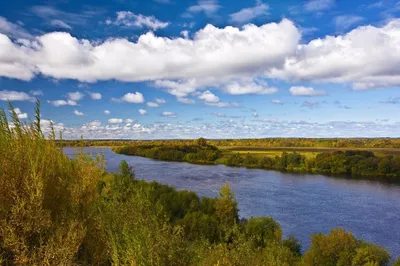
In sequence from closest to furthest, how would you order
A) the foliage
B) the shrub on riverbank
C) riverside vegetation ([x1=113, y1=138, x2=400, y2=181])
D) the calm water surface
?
the foliage
the calm water surface
riverside vegetation ([x1=113, y1=138, x2=400, y2=181])
the shrub on riverbank

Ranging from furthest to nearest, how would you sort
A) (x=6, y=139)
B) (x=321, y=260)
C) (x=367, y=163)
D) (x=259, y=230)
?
(x=367, y=163), (x=259, y=230), (x=321, y=260), (x=6, y=139)

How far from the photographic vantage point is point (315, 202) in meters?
37.9

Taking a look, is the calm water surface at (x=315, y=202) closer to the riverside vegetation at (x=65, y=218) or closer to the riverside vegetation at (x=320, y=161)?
the riverside vegetation at (x=320, y=161)

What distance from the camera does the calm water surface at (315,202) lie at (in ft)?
95.1

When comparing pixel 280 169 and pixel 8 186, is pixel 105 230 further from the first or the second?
pixel 280 169

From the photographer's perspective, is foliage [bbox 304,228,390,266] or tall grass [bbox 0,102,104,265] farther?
foliage [bbox 304,228,390,266]

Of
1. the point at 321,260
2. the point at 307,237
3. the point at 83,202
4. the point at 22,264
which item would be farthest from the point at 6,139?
the point at 307,237

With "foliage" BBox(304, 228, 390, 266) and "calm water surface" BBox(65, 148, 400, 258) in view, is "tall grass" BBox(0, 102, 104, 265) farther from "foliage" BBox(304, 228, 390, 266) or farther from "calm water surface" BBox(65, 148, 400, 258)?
"calm water surface" BBox(65, 148, 400, 258)

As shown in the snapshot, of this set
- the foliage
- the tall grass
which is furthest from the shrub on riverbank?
the tall grass

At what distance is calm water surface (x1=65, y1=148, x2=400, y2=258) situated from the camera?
2899cm

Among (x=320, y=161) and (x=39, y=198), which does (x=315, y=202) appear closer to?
(x=320, y=161)

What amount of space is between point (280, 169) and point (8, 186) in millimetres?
69211

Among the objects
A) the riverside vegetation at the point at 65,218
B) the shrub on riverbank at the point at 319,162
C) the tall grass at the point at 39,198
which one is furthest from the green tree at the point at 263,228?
the shrub on riverbank at the point at 319,162

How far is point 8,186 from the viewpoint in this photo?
3.51 meters
